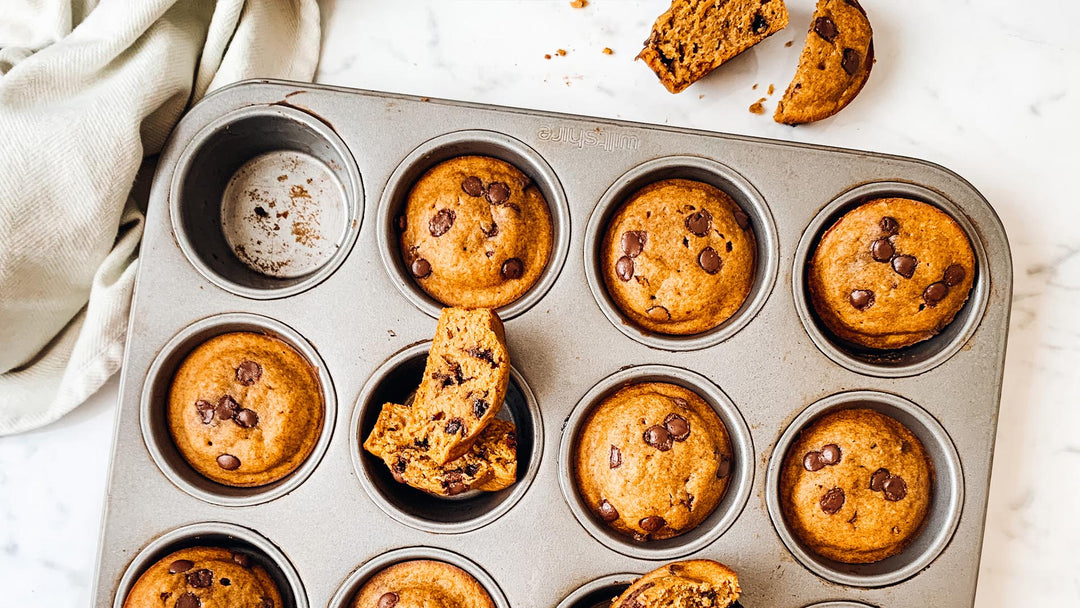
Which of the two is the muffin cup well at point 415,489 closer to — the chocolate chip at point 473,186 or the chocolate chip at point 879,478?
the chocolate chip at point 473,186

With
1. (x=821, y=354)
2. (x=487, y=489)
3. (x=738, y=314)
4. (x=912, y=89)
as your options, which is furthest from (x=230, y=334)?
(x=912, y=89)

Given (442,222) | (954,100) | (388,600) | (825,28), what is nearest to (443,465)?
(388,600)

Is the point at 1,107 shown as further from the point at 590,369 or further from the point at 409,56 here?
the point at 590,369

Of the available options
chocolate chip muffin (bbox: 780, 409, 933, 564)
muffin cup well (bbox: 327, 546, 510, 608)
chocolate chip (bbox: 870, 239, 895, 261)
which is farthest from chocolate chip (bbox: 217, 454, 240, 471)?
chocolate chip (bbox: 870, 239, 895, 261)

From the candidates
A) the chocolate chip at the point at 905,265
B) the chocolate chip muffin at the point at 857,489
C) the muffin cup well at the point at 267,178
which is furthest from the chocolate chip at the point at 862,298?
the muffin cup well at the point at 267,178

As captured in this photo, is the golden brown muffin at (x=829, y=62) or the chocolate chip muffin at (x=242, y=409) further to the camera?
the golden brown muffin at (x=829, y=62)

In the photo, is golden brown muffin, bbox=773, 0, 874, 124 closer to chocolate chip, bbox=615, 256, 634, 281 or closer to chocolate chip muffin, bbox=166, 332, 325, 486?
chocolate chip, bbox=615, 256, 634, 281

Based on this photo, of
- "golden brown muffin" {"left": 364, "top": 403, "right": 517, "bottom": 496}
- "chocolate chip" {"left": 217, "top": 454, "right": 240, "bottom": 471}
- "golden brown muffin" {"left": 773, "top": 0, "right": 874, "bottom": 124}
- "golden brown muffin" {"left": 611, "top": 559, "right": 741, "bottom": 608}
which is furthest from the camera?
"golden brown muffin" {"left": 773, "top": 0, "right": 874, "bottom": 124}
